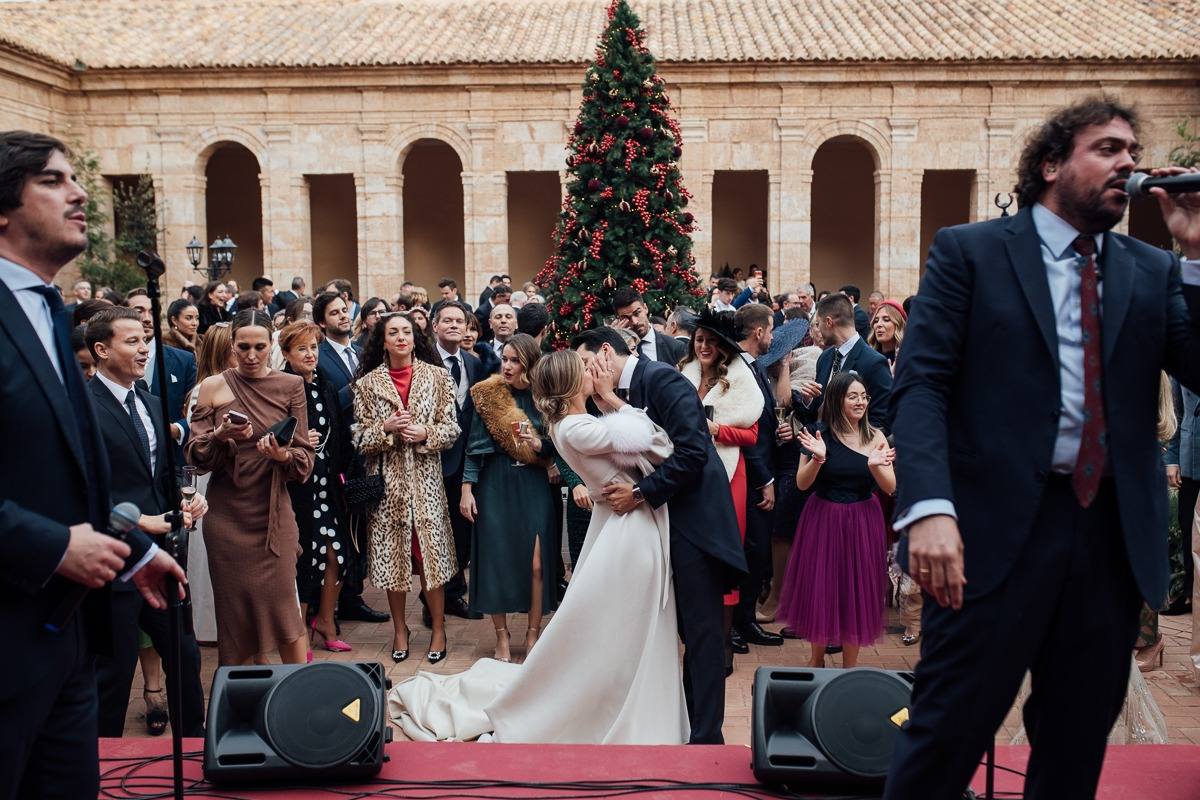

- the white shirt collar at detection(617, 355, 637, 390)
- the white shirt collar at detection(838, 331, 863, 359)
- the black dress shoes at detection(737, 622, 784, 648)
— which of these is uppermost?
the white shirt collar at detection(838, 331, 863, 359)

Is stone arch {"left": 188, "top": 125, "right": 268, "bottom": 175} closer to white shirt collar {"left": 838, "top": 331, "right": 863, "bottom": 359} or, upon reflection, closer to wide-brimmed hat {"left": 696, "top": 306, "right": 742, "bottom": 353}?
white shirt collar {"left": 838, "top": 331, "right": 863, "bottom": 359}

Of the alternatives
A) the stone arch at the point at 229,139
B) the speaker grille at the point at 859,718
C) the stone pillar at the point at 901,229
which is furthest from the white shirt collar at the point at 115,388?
the stone pillar at the point at 901,229

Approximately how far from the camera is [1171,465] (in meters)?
6.33

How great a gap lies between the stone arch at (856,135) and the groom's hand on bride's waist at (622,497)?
18.2m

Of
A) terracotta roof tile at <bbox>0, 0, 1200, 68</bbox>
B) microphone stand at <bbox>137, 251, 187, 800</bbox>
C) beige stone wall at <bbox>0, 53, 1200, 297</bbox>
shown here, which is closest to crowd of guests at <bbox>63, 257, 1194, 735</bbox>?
microphone stand at <bbox>137, 251, 187, 800</bbox>

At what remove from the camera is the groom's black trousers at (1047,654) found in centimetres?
246

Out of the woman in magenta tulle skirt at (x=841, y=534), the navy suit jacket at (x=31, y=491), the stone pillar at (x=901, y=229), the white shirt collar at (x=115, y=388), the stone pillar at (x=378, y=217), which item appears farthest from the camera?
the stone pillar at (x=378, y=217)

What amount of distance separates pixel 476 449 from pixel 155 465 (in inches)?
79.9

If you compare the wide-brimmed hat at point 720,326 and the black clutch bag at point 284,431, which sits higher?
the wide-brimmed hat at point 720,326

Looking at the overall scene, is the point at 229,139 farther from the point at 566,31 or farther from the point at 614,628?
the point at 614,628

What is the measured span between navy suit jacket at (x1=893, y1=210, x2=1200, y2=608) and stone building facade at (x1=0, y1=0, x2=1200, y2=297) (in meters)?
18.9

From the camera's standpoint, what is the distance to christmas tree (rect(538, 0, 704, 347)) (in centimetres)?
867

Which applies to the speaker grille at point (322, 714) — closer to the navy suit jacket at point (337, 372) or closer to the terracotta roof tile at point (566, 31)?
the navy suit jacket at point (337, 372)

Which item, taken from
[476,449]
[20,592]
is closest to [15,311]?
[20,592]
